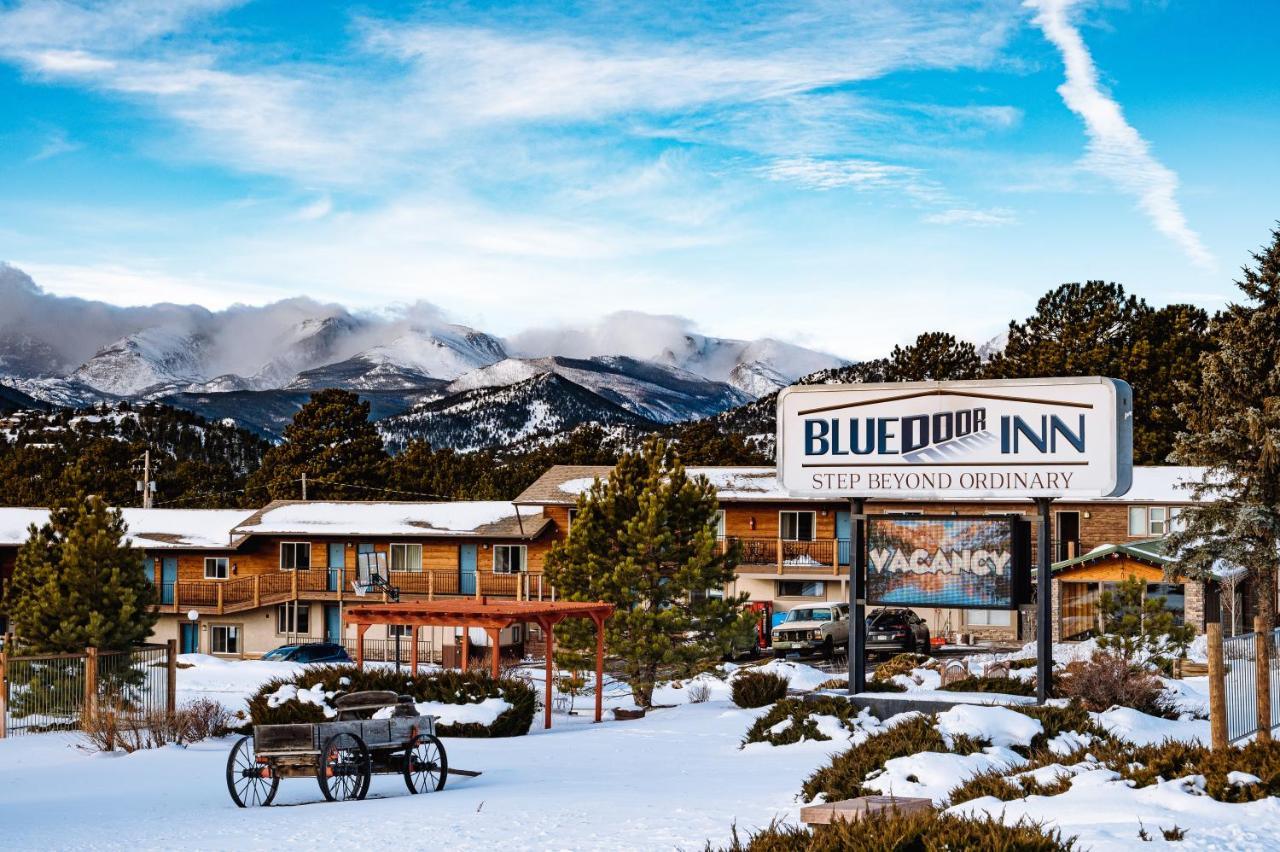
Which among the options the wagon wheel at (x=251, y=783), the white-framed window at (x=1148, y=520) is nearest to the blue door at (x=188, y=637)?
the white-framed window at (x=1148, y=520)

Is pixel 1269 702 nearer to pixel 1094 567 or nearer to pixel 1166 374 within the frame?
pixel 1094 567

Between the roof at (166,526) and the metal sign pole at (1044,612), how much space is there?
39.2 m

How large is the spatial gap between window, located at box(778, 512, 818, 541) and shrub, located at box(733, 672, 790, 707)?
25619mm

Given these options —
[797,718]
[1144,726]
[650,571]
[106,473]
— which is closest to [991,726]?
[1144,726]

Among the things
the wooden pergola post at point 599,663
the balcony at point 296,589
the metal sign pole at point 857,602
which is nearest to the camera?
the metal sign pole at point 857,602

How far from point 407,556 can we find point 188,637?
30.3 ft

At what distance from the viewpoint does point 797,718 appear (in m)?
21.3

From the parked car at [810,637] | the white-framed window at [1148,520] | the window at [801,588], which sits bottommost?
the parked car at [810,637]

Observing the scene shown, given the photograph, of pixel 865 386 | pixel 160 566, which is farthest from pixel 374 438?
pixel 865 386

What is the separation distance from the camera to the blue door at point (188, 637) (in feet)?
181

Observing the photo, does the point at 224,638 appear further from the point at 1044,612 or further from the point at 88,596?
the point at 1044,612

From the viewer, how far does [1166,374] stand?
246ft

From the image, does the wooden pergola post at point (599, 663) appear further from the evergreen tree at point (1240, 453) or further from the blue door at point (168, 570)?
the blue door at point (168, 570)

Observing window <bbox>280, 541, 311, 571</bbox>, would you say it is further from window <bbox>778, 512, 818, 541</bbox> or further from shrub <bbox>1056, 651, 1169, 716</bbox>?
shrub <bbox>1056, 651, 1169, 716</bbox>
